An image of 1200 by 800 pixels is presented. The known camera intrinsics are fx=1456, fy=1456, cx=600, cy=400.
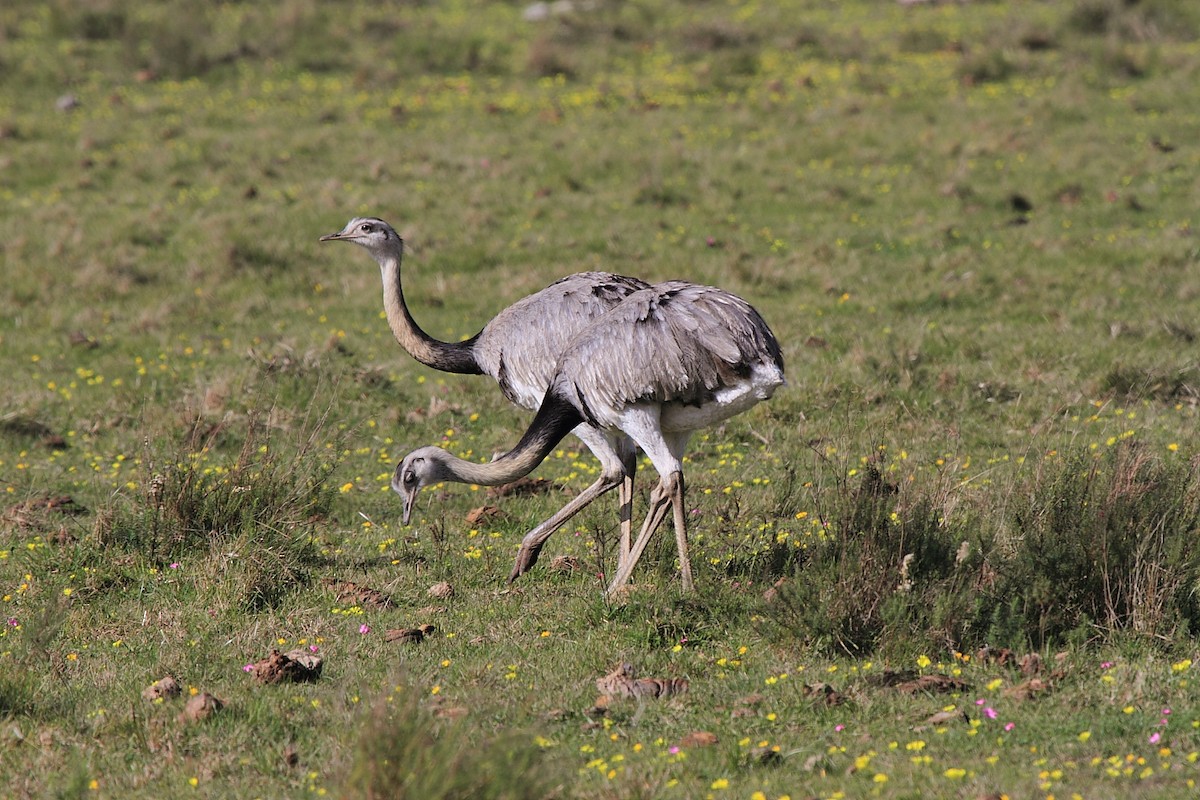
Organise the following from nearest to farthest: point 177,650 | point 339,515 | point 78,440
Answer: point 177,650 < point 339,515 < point 78,440

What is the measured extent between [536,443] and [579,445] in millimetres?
2645

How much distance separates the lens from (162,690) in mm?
6441

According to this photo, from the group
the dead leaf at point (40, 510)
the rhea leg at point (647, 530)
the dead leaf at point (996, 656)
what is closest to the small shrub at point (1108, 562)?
the dead leaf at point (996, 656)

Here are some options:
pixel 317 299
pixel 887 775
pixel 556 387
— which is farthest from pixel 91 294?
pixel 887 775

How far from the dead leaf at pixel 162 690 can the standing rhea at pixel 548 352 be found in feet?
5.83

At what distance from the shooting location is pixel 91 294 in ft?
46.3

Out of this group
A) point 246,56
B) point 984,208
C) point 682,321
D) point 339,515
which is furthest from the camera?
point 246,56

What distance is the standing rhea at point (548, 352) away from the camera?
8164 mm

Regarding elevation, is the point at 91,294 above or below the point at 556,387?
below

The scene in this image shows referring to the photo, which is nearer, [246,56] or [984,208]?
[984,208]

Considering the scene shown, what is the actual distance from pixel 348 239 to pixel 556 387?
2.45 metres

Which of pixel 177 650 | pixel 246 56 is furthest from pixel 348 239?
pixel 246 56

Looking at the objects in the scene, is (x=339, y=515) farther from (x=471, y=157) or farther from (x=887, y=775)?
(x=471, y=157)

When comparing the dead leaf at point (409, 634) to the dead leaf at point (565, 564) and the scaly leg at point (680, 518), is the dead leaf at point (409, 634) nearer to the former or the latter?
the dead leaf at point (565, 564)
